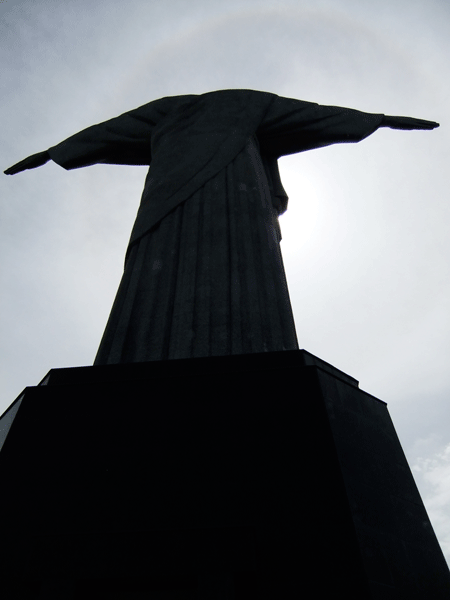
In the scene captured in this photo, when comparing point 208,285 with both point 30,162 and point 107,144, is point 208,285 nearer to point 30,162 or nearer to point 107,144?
point 107,144

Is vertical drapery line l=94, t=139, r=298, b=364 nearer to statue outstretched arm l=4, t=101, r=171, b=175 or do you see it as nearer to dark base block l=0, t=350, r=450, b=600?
dark base block l=0, t=350, r=450, b=600

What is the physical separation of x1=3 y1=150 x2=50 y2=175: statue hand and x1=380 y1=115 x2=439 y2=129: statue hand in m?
4.18

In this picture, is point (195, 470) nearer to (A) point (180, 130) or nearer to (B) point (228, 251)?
(B) point (228, 251)

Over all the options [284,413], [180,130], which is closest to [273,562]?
[284,413]

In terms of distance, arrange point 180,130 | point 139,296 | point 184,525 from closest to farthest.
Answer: point 184,525
point 139,296
point 180,130

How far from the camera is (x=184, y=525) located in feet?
7.93

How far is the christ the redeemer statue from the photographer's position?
4082 mm

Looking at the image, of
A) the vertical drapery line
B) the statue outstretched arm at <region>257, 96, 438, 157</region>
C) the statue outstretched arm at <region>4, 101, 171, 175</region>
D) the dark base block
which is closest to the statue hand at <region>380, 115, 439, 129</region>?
the statue outstretched arm at <region>257, 96, 438, 157</region>

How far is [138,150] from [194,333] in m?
3.58

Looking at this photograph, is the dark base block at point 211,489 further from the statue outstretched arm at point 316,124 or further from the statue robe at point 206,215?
the statue outstretched arm at point 316,124

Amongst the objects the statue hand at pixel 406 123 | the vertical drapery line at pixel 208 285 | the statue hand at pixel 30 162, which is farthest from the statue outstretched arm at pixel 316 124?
the statue hand at pixel 30 162

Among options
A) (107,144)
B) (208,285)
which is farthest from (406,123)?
(107,144)

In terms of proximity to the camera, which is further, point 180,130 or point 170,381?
point 180,130

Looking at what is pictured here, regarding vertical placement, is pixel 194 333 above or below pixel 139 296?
below
